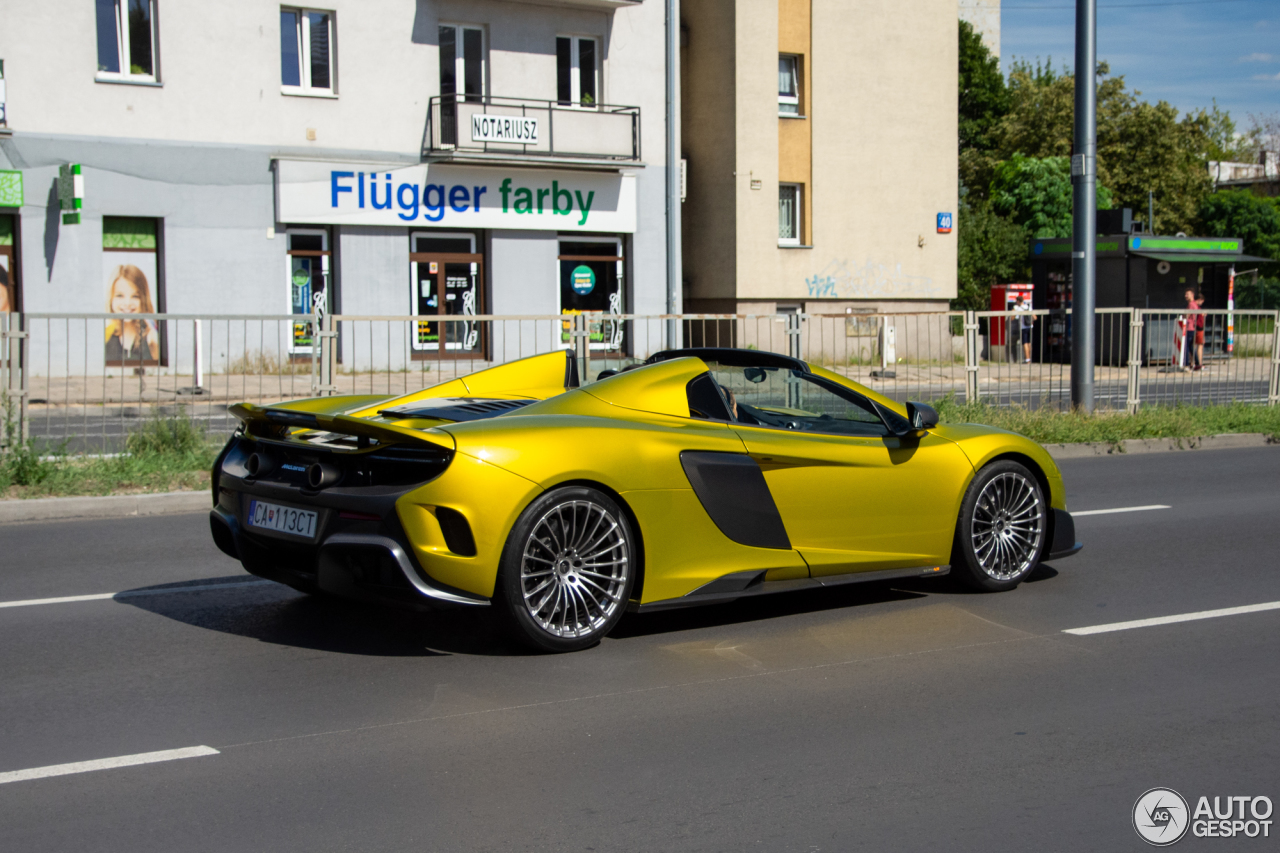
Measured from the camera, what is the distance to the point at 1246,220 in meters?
56.3

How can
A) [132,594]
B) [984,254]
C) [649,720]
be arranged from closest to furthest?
1. [649,720]
2. [132,594]
3. [984,254]

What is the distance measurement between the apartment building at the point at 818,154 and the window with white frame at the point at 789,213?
3 centimetres

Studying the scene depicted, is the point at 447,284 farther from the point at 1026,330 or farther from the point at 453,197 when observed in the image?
the point at 1026,330

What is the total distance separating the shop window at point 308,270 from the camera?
25.2 m

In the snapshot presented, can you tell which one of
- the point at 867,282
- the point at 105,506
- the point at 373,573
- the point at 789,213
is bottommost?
the point at 105,506

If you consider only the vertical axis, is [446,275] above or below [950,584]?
above

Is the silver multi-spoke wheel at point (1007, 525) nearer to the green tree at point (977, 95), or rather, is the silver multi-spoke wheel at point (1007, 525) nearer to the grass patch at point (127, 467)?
the grass patch at point (127, 467)

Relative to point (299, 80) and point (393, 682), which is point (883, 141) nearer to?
point (299, 80)

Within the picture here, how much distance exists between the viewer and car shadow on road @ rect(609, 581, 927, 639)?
20.6ft

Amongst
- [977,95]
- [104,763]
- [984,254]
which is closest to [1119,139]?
[977,95]

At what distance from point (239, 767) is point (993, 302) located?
34111mm

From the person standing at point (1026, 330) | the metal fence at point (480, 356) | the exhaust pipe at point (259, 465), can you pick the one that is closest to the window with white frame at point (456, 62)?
the metal fence at point (480, 356)

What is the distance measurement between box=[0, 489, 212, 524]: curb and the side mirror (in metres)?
6.01

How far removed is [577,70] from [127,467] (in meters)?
19.4
